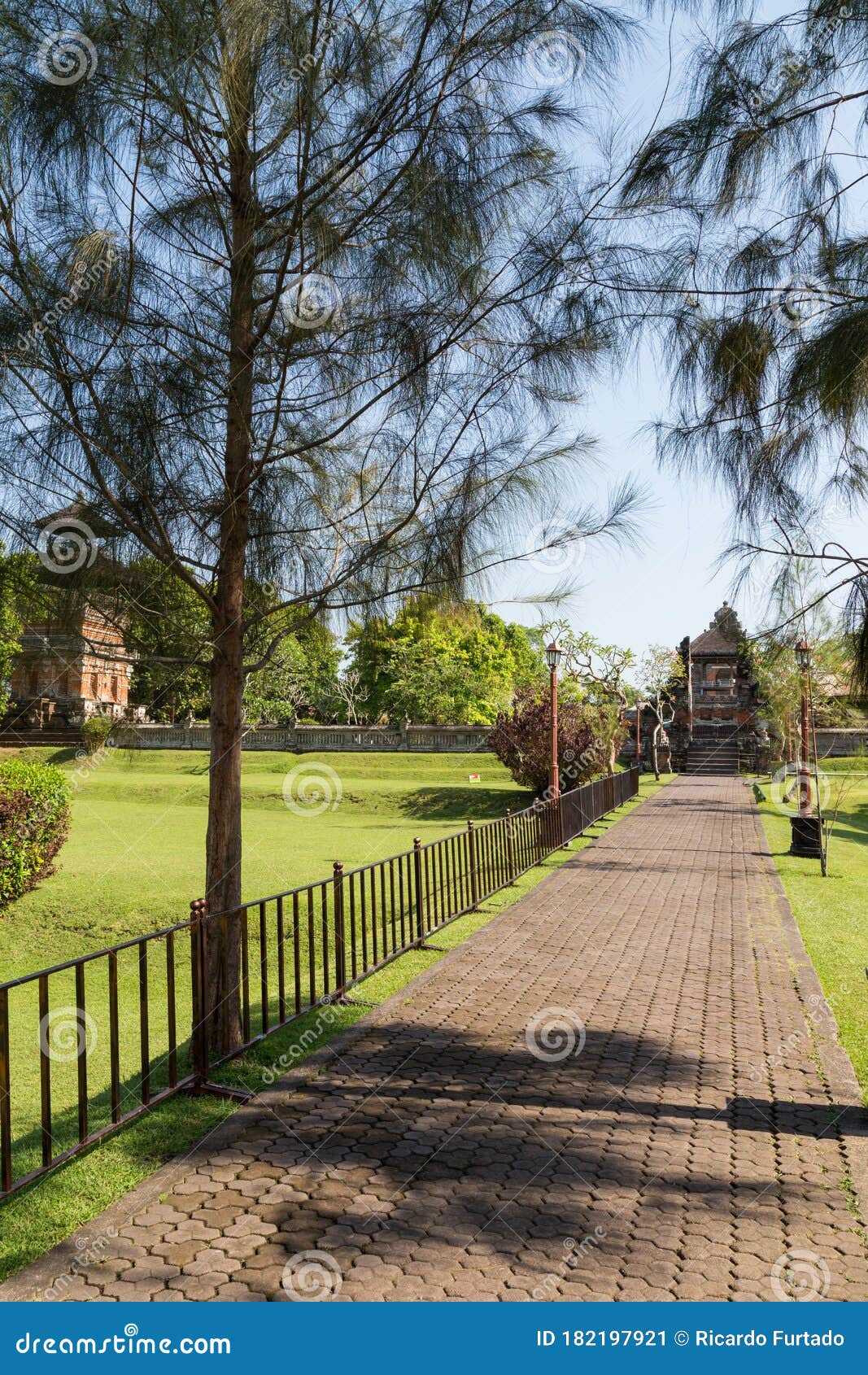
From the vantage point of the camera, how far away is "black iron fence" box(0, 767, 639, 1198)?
155 inches

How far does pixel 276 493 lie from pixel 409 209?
64.4 inches

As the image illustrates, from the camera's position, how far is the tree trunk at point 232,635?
4.81 metres

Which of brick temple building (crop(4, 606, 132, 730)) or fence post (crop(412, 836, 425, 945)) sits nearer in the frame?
brick temple building (crop(4, 606, 132, 730))

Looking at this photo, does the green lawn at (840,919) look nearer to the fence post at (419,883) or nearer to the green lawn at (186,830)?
the fence post at (419,883)

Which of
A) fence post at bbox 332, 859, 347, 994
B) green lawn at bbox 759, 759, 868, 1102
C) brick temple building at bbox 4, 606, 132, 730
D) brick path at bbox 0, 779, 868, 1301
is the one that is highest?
brick temple building at bbox 4, 606, 132, 730

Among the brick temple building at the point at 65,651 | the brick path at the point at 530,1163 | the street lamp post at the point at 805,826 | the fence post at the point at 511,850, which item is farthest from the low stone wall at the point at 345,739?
the brick temple building at the point at 65,651

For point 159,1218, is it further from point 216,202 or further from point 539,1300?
point 216,202

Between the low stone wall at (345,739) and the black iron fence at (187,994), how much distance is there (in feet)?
74.3

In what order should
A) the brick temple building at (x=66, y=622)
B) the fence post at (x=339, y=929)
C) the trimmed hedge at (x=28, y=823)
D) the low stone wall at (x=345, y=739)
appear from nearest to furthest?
the brick temple building at (x=66, y=622) → the fence post at (x=339, y=929) → the trimmed hedge at (x=28, y=823) → the low stone wall at (x=345, y=739)

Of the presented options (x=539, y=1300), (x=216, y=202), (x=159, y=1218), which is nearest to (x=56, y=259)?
(x=216, y=202)

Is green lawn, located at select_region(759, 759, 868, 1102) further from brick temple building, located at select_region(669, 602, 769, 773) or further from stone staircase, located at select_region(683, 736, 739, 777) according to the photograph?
stone staircase, located at select_region(683, 736, 739, 777)

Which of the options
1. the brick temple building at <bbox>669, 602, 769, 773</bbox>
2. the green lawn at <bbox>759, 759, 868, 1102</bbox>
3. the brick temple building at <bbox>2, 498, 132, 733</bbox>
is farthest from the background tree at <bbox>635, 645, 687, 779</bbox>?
the brick temple building at <bbox>2, 498, 132, 733</bbox>

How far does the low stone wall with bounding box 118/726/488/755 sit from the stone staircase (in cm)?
960

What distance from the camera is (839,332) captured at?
11.1 ft
